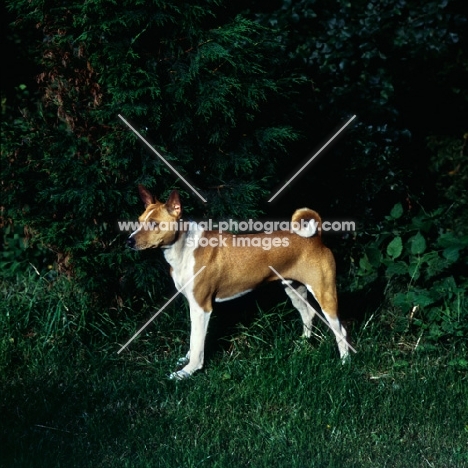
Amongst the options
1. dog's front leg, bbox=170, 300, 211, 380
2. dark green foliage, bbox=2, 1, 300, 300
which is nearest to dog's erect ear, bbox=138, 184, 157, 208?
dark green foliage, bbox=2, 1, 300, 300

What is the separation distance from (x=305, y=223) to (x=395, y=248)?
4.43 ft

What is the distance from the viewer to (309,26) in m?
7.64

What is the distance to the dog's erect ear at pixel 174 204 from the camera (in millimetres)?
5695

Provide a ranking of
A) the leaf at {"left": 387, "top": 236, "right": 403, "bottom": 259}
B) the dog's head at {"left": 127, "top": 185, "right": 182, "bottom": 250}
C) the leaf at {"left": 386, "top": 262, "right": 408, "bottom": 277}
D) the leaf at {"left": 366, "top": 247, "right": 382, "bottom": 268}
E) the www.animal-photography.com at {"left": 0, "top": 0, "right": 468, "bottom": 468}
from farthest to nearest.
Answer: the leaf at {"left": 366, "top": 247, "right": 382, "bottom": 268}
the leaf at {"left": 387, "top": 236, "right": 403, "bottom": 259}
the leaf at {"left": 386, "top": 262, "right": 408, "bottom": 277}
the dog's head at {"left": 127, "top": 185, "right": 182, "bottom": 250}
the www.animal-photography.com at {"left": 0, "top": 0, "right": 468, "bottom": 468}

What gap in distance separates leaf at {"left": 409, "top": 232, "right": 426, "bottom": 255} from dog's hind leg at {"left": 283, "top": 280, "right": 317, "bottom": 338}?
42.6 inches

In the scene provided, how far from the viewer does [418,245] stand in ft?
22.9

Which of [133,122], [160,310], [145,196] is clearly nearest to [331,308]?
[160,310]

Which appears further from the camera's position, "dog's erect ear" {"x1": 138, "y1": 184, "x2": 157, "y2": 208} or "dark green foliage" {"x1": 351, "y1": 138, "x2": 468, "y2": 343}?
"dark green foliage" {"x1": 351, "y1": 138, "x2": 468, "y2": 343}

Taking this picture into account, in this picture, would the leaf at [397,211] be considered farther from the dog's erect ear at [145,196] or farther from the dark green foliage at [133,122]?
the dog's erect ear at [145,196]

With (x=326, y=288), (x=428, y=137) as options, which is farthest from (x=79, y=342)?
(x=428, y=137)

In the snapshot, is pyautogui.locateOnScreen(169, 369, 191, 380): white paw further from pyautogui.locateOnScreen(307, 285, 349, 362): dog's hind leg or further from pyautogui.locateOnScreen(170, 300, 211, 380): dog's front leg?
pyautogui.locateOnScreen(307, 285, 349, 362): dog's hind leg

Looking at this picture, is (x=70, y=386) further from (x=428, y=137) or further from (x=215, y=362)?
(x=428, y=137)

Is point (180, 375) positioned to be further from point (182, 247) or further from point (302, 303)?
point (302, 303)

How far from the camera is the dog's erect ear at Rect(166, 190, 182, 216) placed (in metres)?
5.70
